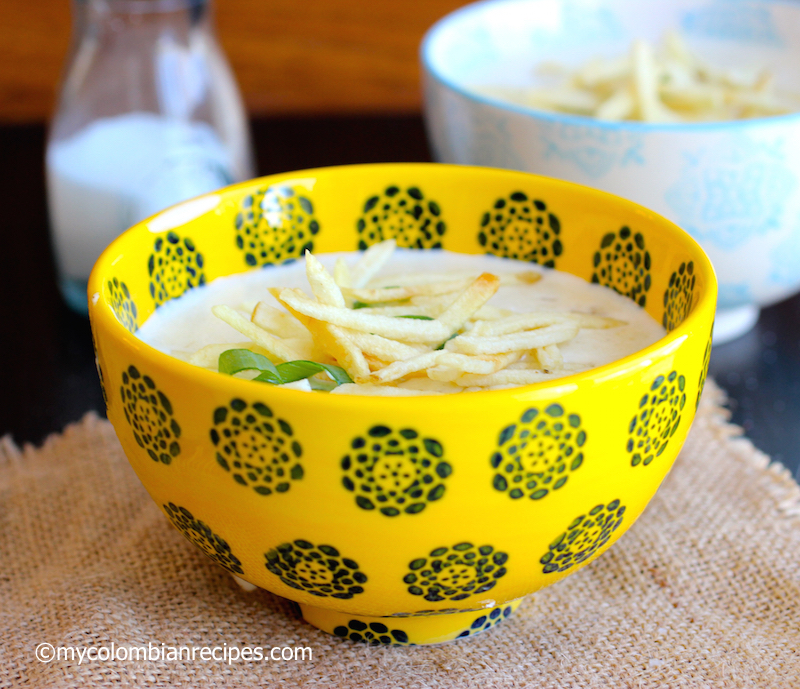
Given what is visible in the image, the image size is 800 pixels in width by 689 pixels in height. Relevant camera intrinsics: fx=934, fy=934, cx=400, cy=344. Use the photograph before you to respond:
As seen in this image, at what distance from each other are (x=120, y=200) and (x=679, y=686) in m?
0.87

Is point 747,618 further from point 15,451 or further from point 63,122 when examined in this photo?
point 63,122

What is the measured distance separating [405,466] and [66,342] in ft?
2.44

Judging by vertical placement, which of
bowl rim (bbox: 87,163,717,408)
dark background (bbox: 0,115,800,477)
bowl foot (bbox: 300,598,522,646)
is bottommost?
dark background (bbox: 0,115,800,477)

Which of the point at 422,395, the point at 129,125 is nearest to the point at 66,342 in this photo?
the point at 129,125

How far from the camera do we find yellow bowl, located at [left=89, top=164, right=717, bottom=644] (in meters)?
0.52

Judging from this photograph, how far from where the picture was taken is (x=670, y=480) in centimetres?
89

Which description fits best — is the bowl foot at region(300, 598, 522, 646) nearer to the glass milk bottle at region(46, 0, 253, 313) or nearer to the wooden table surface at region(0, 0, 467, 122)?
the glass milk bottle at region(46, 0, 253, 313)

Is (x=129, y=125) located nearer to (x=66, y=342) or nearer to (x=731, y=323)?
(x=66, y=342)

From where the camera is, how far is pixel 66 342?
1.14 m

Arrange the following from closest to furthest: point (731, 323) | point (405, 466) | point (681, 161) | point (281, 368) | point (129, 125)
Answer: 1. point (405, 466)
2. point (281, 368)
3. point (681, 161)
4. point (731, 323)
5. point (129, 125)

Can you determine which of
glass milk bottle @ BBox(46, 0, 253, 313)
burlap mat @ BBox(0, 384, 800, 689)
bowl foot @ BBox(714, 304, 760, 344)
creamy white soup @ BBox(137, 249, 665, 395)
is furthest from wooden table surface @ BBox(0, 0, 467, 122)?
burlap mat @ BBox(0, 384, 800, 689)

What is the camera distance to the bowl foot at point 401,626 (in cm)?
67

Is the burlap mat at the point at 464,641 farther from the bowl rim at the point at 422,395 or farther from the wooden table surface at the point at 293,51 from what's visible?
the wooden table surface at the point at 293,51

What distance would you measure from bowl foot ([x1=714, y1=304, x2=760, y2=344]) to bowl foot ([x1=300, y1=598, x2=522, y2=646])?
575mm
